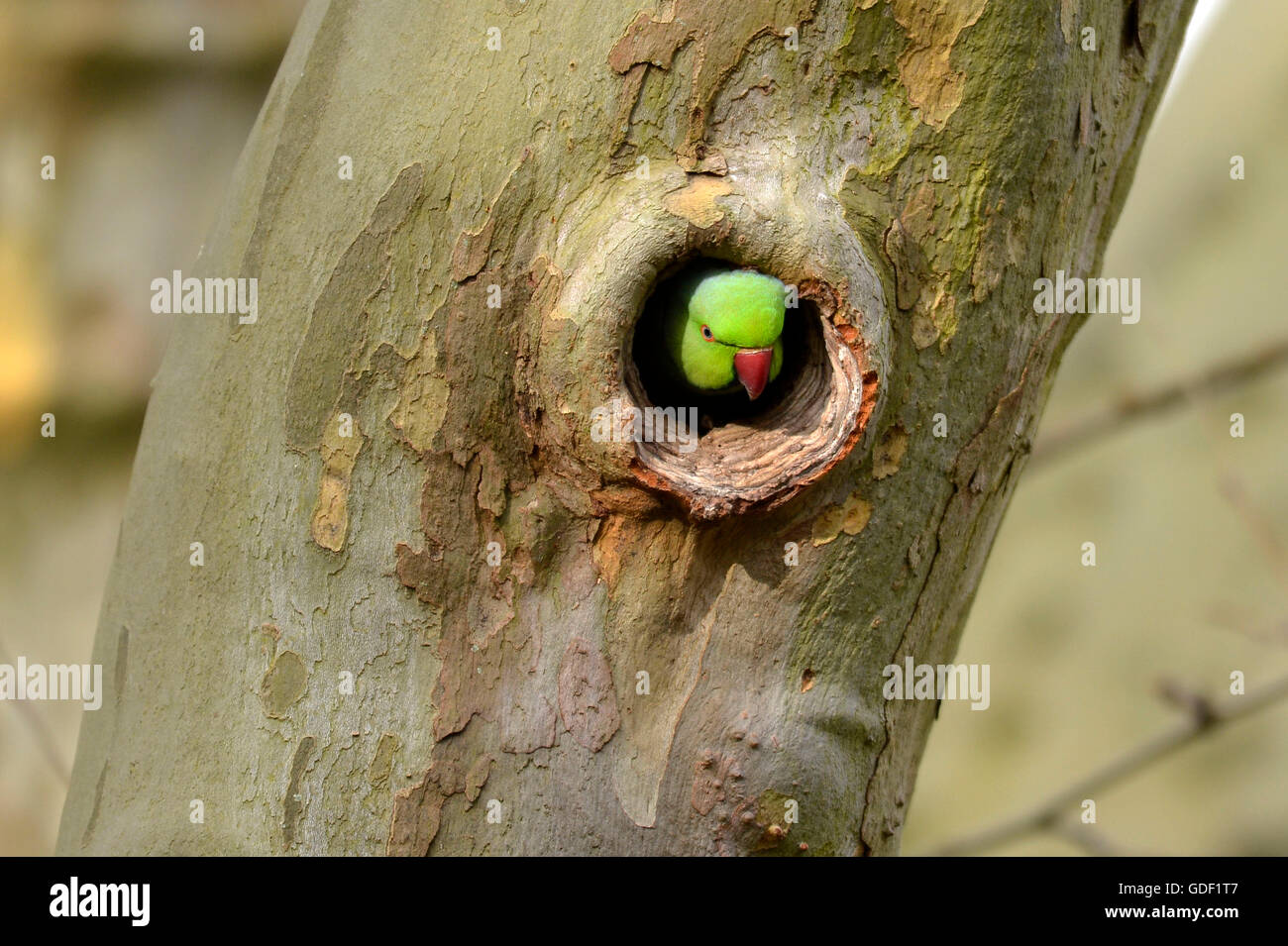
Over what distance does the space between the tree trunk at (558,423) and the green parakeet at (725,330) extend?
1.05 ft

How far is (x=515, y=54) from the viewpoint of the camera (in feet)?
5.30

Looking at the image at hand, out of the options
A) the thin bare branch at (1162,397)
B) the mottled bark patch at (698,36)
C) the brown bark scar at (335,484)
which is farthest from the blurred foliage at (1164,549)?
the brown bark scar at (335,484)

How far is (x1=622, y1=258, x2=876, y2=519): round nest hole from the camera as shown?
162 cm

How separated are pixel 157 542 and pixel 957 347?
4.75 ft

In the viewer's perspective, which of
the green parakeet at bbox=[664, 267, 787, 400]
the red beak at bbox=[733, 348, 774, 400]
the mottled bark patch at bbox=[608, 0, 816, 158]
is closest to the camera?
the mottled bark patch at bbox=[608, 0, 816, 158]

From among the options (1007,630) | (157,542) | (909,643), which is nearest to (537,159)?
(157,542)

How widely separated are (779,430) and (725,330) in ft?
1.76

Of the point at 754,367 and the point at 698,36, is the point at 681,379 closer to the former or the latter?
the point at 754,367

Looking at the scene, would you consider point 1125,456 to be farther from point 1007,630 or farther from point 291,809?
point 291,809

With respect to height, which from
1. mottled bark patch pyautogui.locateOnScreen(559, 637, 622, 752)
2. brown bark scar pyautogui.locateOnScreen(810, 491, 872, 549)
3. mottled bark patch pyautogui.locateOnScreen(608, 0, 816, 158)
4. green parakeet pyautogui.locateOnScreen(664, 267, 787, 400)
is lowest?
mottled bark patch pyautogui.locateOnScreen(559, 637, 622, 752)

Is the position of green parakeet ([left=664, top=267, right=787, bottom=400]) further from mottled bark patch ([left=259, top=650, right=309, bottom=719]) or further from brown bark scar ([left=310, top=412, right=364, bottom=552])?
mottled bark patch ([left=259, top=650, right=309, bottom=719])

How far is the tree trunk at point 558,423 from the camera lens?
162 centimetres

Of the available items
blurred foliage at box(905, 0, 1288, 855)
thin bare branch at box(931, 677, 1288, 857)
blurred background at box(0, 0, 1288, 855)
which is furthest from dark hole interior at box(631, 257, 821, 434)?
blurred foliage at box(905, 0, 1288, 855)

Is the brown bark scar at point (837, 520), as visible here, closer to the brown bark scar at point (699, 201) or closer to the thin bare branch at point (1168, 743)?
the brown bark scar at point (699, 201)
